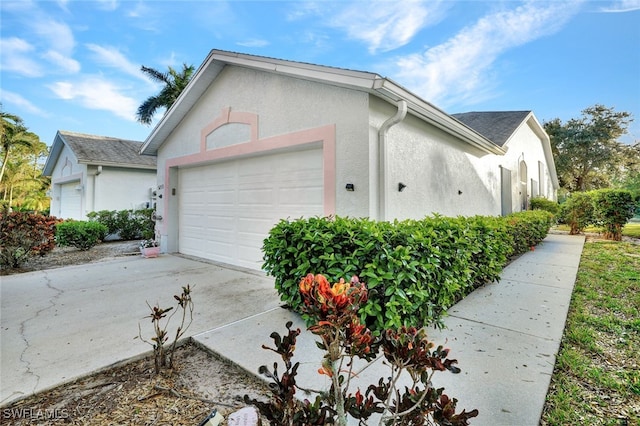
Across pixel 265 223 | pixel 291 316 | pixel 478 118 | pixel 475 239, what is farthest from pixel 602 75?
pixel 291 316

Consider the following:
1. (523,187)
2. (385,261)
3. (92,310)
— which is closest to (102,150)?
(92,310)

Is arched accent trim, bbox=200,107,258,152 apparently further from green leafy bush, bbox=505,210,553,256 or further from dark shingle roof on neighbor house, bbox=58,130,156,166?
dark shingle roof on neighbor house, bbox=58,130,156,166

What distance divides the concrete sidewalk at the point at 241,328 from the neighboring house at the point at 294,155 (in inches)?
70.5

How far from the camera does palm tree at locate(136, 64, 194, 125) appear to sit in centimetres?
1706

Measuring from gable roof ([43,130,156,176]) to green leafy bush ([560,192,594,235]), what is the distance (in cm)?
1881

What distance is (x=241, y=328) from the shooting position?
3451 mm

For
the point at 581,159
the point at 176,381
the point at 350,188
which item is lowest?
the point at 176,381

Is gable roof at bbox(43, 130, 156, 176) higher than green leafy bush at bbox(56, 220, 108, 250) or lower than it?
higher

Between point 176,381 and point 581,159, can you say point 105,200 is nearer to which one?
point 176,381

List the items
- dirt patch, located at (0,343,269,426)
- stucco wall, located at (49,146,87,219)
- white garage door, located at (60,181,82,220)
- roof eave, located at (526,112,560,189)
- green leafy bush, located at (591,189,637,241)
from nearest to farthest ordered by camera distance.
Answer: dirt patch, located at (0,343,269,426)
green leafy bush, located at (591,189,637,241)
roof eave, located at (526,112,560,189)
stucco wall, located at (49,146,87,219)
white garage door, located at (60,181,82,220)

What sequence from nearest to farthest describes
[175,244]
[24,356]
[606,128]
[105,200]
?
[24,356]
[175,244]
[105,200]
[606,128]

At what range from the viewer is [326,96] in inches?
199

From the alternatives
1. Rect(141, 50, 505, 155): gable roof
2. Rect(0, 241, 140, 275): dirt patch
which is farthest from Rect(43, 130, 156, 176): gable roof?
Rect(141, 50, 505, 155): gable roof

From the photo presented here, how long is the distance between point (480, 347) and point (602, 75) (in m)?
16.5
